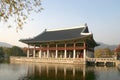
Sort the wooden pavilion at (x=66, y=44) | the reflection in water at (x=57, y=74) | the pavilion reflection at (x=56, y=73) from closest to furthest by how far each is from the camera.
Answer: the reflection in water at (x=57, y=74) < the pavilion reflection at (x=56, y=73) < the wooden pavilion at (x=66, y=44)

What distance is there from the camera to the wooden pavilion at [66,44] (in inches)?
1986

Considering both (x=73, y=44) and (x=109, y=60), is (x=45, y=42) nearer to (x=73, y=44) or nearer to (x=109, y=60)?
(x=73, y=44)

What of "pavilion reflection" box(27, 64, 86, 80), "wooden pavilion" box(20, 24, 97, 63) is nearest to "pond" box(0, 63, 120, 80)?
"pavilion reflection" box(27, 64, 86, 80)

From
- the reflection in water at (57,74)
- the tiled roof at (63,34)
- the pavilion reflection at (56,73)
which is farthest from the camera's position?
the tiled roof at (63,34)

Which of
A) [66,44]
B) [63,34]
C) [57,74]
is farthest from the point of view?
[63,34]

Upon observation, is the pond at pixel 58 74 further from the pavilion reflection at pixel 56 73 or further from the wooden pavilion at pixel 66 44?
the wooden pavilion at pixel 66 44

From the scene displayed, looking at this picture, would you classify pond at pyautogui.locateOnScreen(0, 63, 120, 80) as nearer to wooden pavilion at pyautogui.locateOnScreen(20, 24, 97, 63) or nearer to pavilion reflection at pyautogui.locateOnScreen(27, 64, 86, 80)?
pavilion reflection at pyautogui.locateOnScreen(27, 64, 86, 80)

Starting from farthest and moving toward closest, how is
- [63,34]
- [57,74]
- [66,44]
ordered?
1. [63,34]
2. [66,44]
3. [57,74]

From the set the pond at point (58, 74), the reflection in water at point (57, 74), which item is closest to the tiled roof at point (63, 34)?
the pond at point (58, 74)

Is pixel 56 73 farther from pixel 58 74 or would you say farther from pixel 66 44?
pixel 66 44

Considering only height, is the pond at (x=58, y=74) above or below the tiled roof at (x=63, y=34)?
below

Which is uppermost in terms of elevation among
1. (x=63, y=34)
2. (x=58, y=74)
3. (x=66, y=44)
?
(x=63, y=34)

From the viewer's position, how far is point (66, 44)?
54.1 metres

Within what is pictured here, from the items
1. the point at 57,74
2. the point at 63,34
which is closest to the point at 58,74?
the point at 57,74
